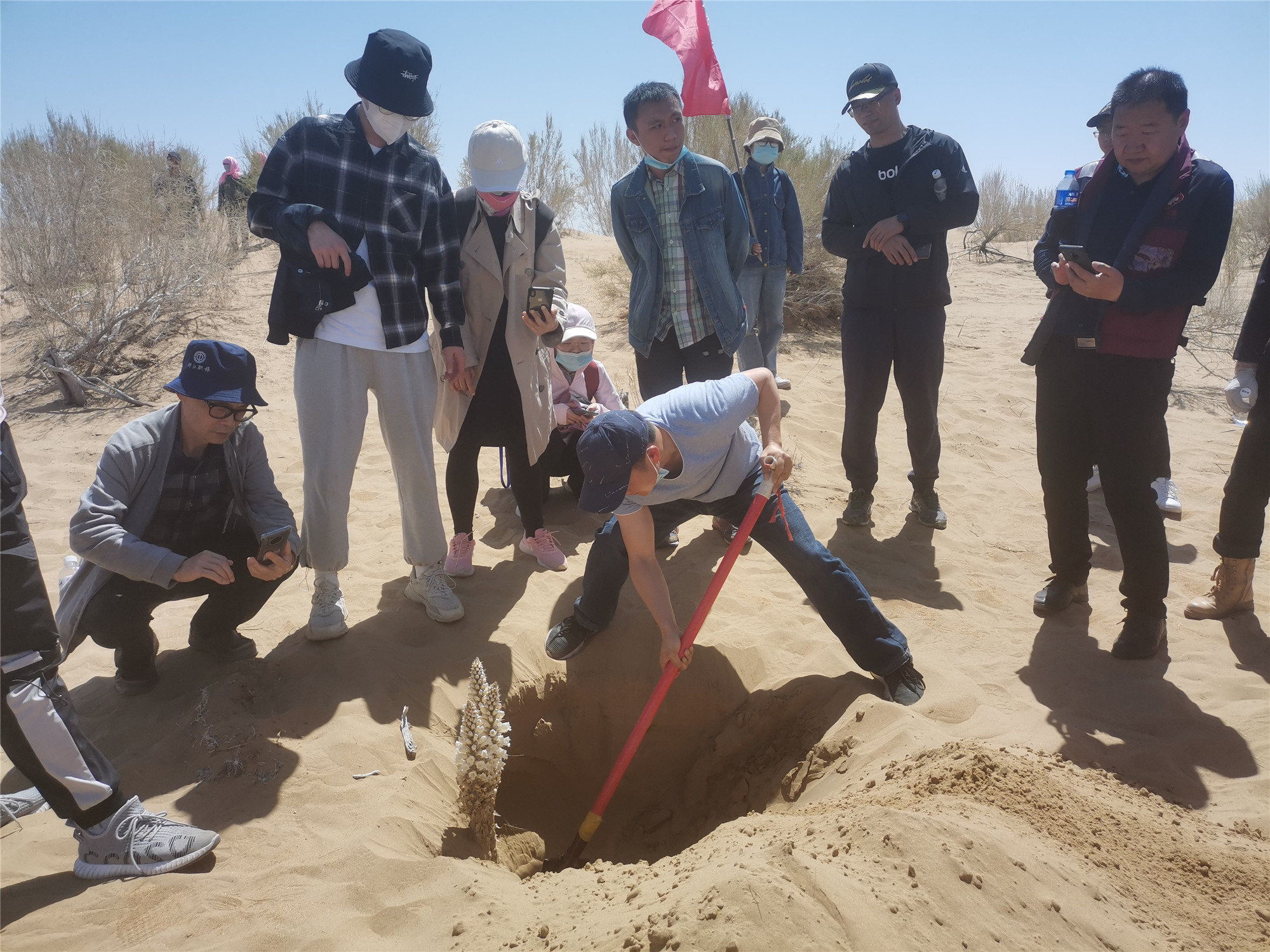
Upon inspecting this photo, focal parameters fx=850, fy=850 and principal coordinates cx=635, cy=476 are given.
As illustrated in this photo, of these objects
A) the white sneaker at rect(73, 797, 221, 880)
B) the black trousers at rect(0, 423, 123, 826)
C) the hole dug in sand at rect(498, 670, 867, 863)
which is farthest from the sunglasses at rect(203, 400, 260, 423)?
the hole dug in sand at rect(498, 670, 867, 863)

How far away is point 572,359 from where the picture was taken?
4.45 metres

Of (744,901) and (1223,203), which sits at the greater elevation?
(1223,203)

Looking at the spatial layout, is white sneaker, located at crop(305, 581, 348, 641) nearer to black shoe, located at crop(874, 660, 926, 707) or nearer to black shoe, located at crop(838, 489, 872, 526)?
black shoe, located at crop(874, 660, 926, 707)

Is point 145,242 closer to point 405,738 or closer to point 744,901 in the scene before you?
point 405,738

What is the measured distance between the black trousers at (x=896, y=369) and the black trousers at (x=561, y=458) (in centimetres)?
145

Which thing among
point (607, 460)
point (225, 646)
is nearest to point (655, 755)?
point (607, 460)

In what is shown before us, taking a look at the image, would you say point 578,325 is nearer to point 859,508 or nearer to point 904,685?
point 859,508

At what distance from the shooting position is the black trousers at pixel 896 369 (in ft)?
13.8

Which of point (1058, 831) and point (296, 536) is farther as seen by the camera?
point (296, 536)

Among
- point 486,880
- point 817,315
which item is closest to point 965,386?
point 817,315

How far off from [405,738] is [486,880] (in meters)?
0.73

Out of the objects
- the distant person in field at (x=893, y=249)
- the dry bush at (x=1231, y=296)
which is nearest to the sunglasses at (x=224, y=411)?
the distant person in field at (x=893, y=249)

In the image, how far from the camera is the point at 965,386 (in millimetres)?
7266

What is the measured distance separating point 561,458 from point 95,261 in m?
5.57
